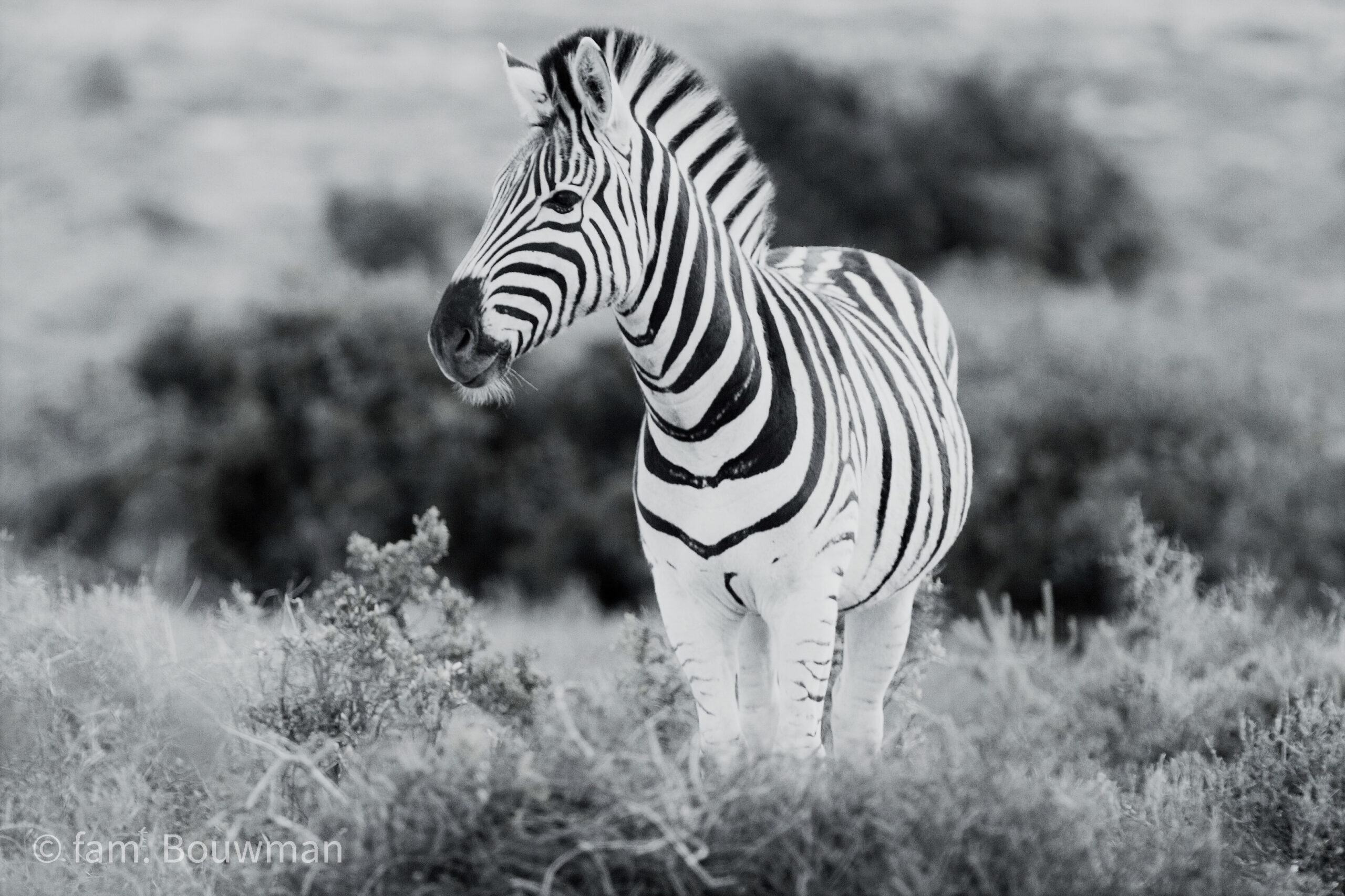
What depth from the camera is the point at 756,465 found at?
14.7 ft

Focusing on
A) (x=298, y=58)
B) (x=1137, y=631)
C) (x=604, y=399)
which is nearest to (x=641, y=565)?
(x=604, y=399)

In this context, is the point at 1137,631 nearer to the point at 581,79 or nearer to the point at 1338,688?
the point at 1338,688

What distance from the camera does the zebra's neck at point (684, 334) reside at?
4.46 metres

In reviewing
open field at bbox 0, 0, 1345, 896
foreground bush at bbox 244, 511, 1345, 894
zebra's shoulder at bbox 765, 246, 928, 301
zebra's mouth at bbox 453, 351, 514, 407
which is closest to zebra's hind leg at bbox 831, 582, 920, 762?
open field at bbox 0, 0, 1345, 896

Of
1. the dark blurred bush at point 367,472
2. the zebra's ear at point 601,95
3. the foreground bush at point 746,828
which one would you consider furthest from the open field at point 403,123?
the foreground bush at point 746,828

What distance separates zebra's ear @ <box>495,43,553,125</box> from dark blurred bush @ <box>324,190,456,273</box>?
2441 cm

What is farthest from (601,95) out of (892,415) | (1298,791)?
(1298,791)

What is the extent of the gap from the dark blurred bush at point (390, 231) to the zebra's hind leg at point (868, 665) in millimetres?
23673

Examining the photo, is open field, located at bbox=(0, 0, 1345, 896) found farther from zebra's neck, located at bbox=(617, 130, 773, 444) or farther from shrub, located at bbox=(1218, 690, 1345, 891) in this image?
zebra's neck, located at bbox=(617, 130, 773, 444)

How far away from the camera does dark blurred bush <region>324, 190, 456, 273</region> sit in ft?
95.2

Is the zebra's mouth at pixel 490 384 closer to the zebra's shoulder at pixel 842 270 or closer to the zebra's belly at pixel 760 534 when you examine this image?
the zebra's belly at pixel 760 534

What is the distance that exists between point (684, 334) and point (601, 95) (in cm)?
76

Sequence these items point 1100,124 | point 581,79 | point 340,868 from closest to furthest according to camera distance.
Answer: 1. point 340,868
2. point 581,79
3. point 1100,124

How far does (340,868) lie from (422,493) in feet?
42.4
